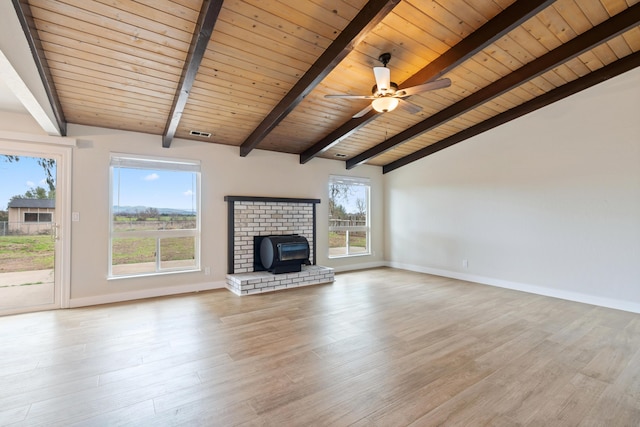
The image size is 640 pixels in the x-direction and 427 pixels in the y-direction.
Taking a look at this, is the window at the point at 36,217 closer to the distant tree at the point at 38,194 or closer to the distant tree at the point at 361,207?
the distant tree at the point at 38,194

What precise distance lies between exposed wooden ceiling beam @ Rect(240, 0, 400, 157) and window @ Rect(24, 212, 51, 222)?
2925 mm

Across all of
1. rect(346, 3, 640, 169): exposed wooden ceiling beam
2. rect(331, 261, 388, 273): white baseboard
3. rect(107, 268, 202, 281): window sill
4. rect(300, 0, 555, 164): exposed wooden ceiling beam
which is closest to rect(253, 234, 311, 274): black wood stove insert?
rect(107, 268, 202, 281): window sill

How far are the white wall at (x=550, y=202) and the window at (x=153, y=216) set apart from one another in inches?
177

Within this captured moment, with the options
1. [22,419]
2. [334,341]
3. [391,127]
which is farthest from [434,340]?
[391,127]

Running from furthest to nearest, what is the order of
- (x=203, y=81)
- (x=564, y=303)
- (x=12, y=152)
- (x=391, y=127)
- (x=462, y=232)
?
(x=462, y=232) → (x=391, y=127) → (x=564, y=303) → (x=12, y=152) → (x=203, y=81)

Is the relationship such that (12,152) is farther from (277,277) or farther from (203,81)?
(277,277)

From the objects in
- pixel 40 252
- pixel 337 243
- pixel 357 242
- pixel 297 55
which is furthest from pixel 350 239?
pixel 40 252

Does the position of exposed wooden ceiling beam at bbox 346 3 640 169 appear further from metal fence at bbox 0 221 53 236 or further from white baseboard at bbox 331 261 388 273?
metal fence at bbox 0 221 53 236

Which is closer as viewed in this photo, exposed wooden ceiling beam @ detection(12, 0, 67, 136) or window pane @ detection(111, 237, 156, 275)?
exposed wooden ceiling beam @ detection(12, 0, 67, 136)

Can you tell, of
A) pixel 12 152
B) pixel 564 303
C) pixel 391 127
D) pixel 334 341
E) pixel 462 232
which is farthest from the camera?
pixel 462 232

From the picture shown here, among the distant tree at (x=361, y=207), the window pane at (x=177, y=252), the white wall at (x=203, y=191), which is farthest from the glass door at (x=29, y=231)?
the distant tree at (x=361, y=207)

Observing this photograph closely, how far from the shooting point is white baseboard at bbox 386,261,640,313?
3768 mm

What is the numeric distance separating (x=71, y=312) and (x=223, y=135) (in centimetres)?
302

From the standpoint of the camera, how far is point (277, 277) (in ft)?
15.3
